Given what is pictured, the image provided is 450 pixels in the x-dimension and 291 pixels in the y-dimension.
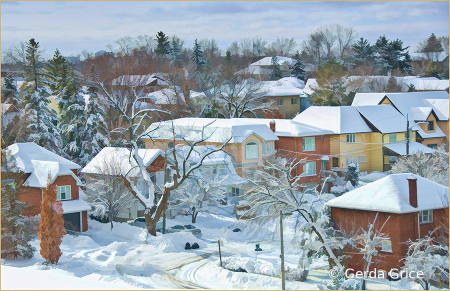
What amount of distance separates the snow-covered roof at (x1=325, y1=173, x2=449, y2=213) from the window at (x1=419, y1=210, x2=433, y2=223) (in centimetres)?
36

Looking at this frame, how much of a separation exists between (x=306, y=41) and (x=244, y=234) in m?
71.1

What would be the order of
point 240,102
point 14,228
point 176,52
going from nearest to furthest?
point 14,228 < point 240,102 < point 176,52

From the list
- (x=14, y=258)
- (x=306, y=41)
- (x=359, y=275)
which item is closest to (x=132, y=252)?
(x=14, y=258)

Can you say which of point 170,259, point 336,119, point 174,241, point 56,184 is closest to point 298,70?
point 336,119

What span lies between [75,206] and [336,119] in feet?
79.8

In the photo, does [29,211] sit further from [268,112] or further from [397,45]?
[397,45]

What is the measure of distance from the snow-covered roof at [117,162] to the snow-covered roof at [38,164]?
2538 millimetres

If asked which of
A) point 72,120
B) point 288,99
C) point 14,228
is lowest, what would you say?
point 14,228

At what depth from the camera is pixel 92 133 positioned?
45.1 metres

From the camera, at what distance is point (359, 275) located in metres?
23.5

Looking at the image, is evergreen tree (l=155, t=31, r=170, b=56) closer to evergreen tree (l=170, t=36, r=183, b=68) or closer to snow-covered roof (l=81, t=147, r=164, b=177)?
evergreen tree (l=170, t=36, r=183, b=68)

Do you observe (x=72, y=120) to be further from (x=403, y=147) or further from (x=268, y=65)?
(x=268, y=65)

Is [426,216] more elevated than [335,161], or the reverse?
[335,161]

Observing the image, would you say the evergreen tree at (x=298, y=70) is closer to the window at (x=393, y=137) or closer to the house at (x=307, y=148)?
the window at (x=393, y=137)
